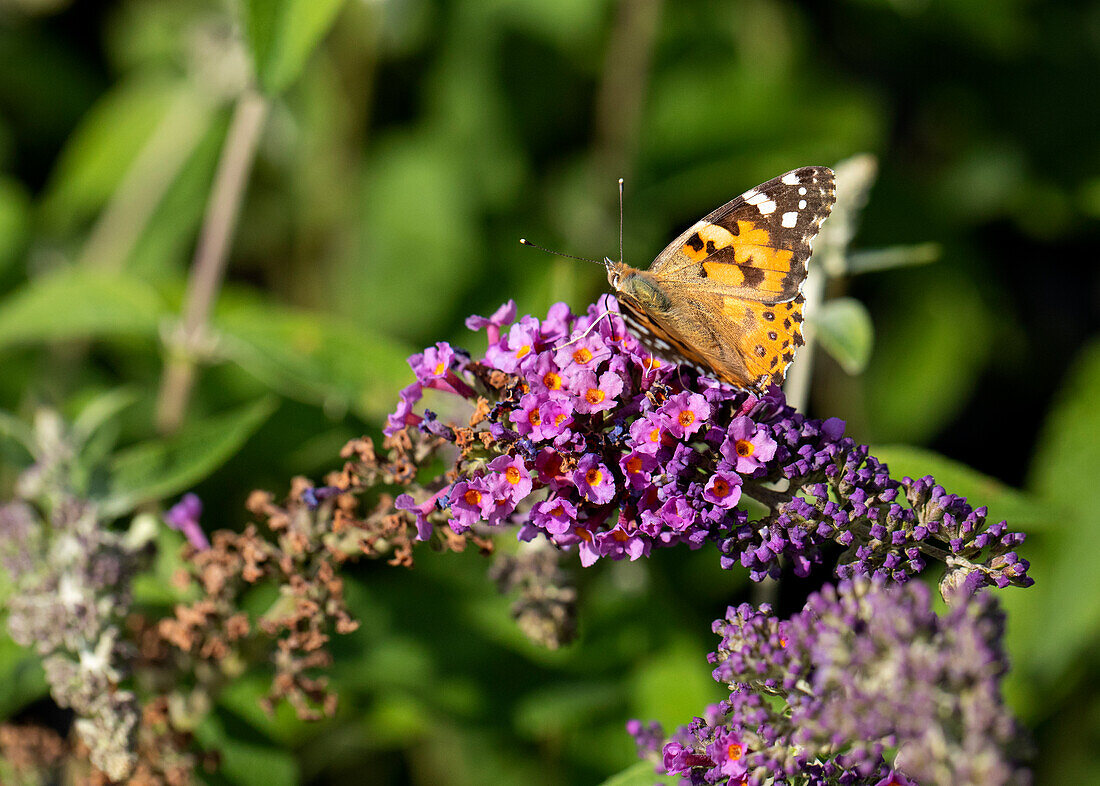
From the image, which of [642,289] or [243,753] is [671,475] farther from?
[243,753]

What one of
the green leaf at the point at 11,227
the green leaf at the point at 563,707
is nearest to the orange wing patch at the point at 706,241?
the green leaf at the point at 563,707

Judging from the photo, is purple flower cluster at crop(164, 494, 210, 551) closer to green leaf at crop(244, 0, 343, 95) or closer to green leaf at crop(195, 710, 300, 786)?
green leaf at crop(195, 710, 300, 786)

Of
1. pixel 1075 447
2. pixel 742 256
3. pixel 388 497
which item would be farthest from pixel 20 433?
pixel 1075 447

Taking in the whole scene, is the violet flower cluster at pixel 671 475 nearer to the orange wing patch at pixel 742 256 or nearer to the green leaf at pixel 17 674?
the orange wing patch at pixel 742 256

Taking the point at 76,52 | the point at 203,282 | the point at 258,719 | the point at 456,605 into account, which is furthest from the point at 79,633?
the point at 76,52

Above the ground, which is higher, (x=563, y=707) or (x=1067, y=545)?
(x=1067, y=545)

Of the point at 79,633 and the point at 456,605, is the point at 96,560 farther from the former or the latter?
the point at 456,605

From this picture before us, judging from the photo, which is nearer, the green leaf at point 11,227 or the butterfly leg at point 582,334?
the butterfly leg at point 582,334
